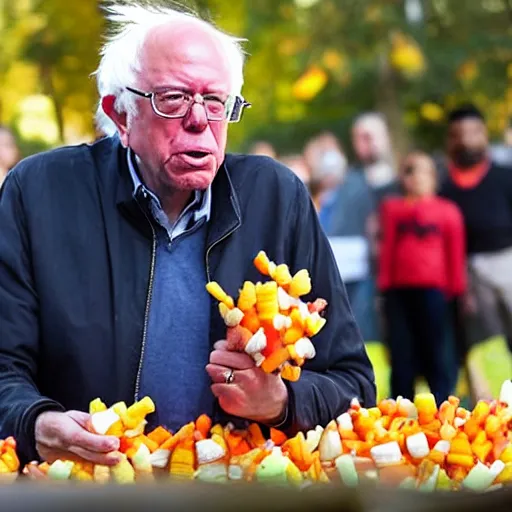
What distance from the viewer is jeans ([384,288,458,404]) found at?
730 centimetres

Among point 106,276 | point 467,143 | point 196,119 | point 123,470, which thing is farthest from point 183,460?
point 467,143

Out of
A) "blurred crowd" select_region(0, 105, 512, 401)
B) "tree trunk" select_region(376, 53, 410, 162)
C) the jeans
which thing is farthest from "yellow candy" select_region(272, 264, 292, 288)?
"tree trunk" select_region(376, 53, 410, 162)

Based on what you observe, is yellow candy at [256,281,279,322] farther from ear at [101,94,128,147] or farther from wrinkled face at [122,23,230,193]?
ear at [101,94,128,147]

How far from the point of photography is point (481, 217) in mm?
7492

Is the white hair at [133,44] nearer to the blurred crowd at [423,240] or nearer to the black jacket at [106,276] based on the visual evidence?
the black jacket at [106,276]

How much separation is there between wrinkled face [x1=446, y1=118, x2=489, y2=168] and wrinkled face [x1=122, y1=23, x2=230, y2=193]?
5783mm

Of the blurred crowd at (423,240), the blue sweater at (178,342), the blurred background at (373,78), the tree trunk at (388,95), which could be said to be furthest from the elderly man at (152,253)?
the tree trunk at (388,95)

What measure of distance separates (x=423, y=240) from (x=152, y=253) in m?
5.36

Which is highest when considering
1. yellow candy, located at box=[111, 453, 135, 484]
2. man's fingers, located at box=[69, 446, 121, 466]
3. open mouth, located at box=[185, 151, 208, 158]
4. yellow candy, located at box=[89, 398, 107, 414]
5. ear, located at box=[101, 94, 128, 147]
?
ear, located at box=[101, 94, 128, 147]

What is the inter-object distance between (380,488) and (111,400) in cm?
125

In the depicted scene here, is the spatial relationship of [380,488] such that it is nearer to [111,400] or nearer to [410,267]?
[111,400]

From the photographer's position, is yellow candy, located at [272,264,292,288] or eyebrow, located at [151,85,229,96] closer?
yellow candy, located at [272,264,292,288]

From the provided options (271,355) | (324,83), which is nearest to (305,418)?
(271,355)

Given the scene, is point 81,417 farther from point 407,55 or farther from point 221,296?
point 407,55
